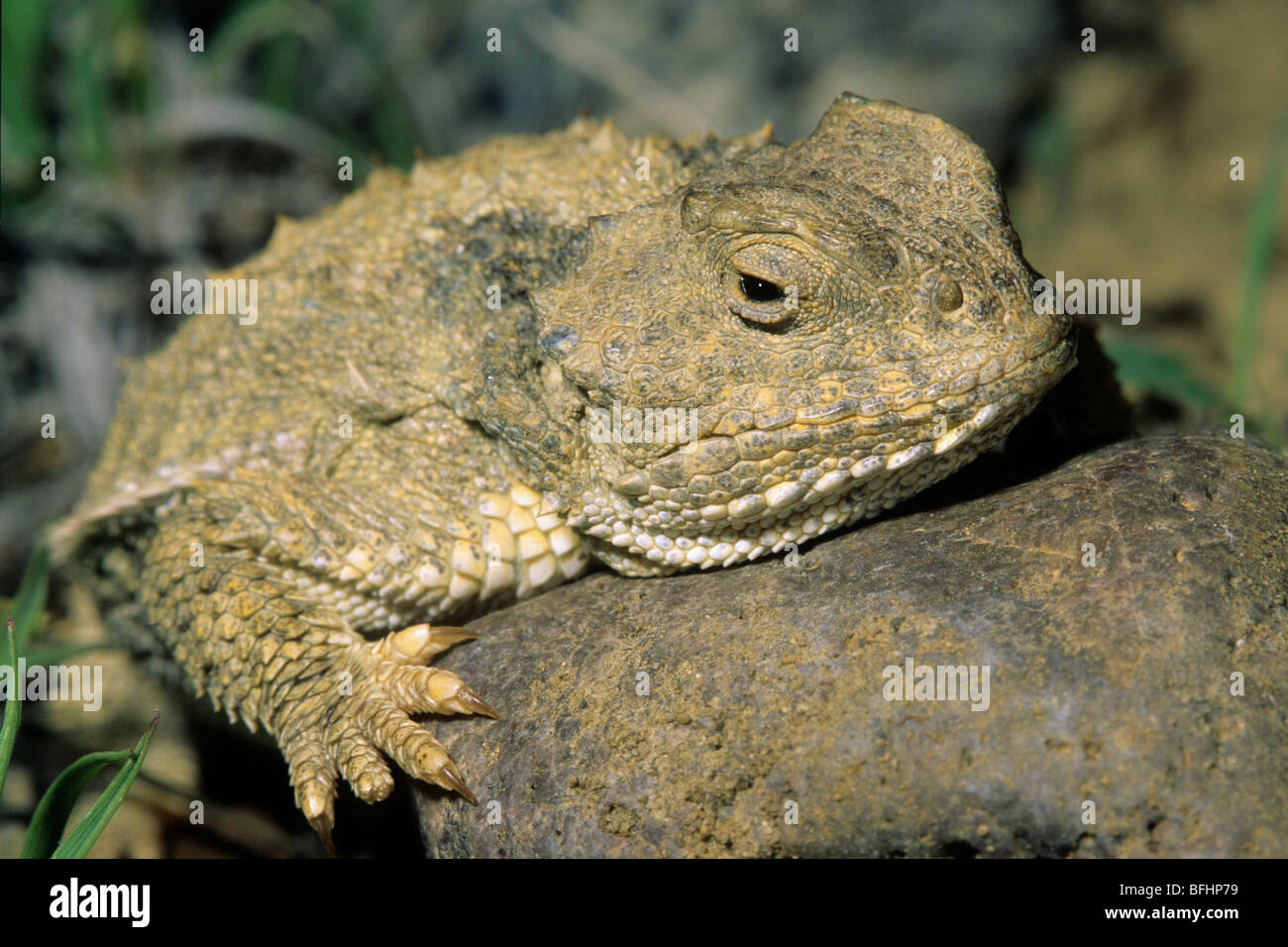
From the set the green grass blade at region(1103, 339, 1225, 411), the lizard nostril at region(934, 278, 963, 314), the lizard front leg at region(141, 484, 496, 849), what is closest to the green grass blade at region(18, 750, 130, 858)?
the lizard front leg at region(141, 484, 496, 849)

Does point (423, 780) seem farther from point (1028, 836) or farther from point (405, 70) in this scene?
point (405, 70)

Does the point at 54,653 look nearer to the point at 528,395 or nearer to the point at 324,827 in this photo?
the point at 324,827

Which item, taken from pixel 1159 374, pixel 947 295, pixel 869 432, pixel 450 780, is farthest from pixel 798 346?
pixel 1159 374
